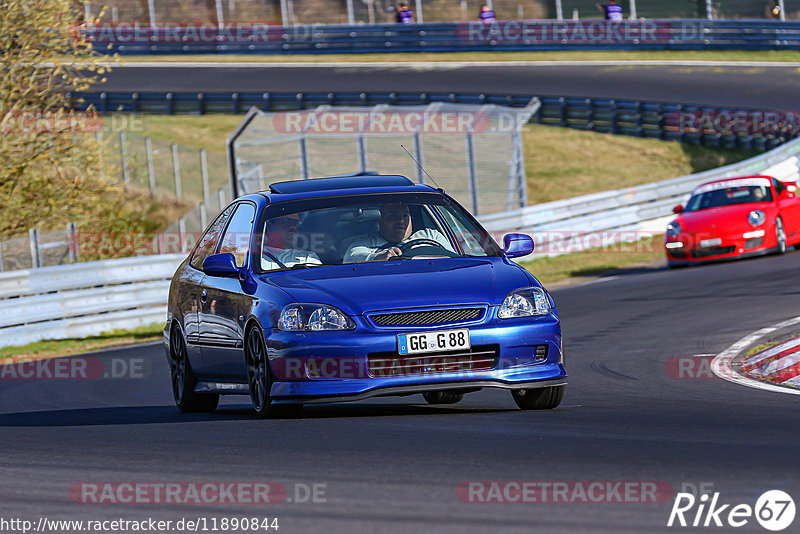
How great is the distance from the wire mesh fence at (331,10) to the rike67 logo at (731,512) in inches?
1678

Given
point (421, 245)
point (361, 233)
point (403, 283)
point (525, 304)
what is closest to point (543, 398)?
point (525, 304)

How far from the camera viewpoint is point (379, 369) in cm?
789

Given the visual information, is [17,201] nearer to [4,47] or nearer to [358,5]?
[4,47]

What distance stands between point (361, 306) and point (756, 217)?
1386cm

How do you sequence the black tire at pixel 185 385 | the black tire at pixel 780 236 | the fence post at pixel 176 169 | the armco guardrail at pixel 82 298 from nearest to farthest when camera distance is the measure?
the black tire at pixel 185 385, the armco guardrail at pixel 82 298, the black tire at pixel 780 236, the fence post at pixel 176 169

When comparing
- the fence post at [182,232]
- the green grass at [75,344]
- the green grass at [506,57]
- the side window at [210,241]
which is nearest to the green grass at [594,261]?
the fence post at [182,232]

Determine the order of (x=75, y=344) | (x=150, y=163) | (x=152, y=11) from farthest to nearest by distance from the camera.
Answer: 1. (x=152, y=11)
2. (x=150, y=163)
3. (x=75, y=344)

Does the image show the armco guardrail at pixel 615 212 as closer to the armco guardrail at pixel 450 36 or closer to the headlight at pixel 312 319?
the headlight at pixel 312 319

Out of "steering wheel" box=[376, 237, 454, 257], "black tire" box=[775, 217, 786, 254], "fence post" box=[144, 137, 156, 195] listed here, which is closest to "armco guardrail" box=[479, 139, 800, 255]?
"black tire" box=[775, 217, 786, 254]

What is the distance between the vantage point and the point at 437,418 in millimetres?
8141

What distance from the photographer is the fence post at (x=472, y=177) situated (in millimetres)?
24828

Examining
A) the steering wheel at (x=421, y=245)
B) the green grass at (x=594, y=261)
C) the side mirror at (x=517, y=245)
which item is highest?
the steering wheel at (x=421, y=245)

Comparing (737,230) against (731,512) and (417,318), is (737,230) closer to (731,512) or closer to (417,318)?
(417,318)

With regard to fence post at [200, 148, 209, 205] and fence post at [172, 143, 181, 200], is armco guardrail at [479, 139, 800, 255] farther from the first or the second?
fence post at [172, 143, 181, 200]
